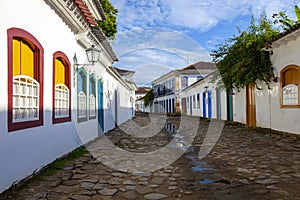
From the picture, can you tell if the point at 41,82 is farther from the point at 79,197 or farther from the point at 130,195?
the point at 130,195

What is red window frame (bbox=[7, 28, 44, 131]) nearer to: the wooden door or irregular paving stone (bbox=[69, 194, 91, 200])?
irregular paving stone (bbox=[69, 194, 91, 200])

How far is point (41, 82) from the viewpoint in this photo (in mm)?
4941

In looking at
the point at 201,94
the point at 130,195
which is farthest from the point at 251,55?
the point at 201,94

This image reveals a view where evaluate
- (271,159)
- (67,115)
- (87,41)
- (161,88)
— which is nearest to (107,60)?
(87,41)

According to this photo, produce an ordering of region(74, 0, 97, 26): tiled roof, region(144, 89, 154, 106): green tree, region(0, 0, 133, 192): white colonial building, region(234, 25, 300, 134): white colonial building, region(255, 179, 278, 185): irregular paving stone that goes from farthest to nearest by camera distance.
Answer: region(144, 89, 154, 106): green tree → region(234, 25, 300, 134): white colonial building → region(74, 0, 97, 26): tiled roof → region(255, 179, 278, 185): irregular paving stone → region(0, 0, 133, 192): white colonial building

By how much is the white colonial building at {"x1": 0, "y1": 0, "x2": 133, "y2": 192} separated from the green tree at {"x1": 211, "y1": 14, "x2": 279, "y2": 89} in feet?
22.2

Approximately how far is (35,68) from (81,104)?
10.2ft

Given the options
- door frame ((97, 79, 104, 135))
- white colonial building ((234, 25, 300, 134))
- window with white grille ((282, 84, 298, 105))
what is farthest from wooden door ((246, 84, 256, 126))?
door frame ((97, 79, 104, 135))

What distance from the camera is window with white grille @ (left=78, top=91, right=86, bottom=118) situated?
7660 mm

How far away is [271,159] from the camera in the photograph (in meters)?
6.24

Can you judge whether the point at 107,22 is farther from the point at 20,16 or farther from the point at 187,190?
the point at 187,190

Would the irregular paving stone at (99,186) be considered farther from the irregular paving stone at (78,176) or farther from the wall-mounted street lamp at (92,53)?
the wall-mounted street lamp at (92,53)

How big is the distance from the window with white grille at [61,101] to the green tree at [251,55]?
795 centimetres

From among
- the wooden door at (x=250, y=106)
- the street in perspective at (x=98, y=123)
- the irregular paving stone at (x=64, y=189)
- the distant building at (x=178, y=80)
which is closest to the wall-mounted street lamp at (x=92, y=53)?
the street in perspective at (x=98, y=123)
